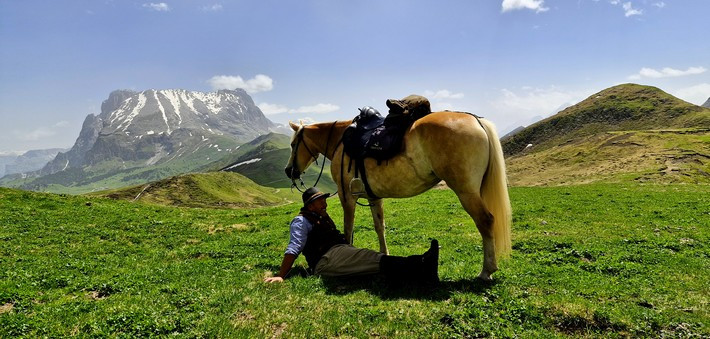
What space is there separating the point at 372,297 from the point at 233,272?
4504 millimetres

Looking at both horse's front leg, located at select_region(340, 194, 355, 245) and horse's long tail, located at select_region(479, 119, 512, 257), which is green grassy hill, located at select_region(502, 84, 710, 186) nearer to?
horse's long tail, located at select_region(479, 119, 512, 257)

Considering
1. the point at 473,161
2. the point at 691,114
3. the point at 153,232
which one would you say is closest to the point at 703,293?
the point at 473,161

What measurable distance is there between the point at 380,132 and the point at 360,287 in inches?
143

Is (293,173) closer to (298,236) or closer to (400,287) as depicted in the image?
(298,236)

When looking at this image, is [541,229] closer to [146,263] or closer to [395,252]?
[395,252]

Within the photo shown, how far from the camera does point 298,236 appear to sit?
8219 mm

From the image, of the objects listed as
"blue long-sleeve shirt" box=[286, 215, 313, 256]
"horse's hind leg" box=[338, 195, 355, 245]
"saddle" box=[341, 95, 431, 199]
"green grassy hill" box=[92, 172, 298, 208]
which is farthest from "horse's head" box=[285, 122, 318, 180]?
"green grassy hill" box=[92, 172, 298, 208]

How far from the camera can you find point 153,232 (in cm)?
1647

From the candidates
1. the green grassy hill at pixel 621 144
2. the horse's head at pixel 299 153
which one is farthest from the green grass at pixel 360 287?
the green grassy hill at pixel 621 144

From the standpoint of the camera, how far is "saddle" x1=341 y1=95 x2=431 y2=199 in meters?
8.29

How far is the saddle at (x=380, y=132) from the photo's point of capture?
8285mm

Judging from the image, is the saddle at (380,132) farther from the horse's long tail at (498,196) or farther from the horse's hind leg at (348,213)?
the horse's long tail at (498,196)

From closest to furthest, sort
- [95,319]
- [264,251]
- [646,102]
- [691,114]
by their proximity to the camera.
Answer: [95,319], [264,251], [691,114], [646,102]

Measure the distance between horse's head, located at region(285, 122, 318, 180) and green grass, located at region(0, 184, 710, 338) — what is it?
9.49ft
